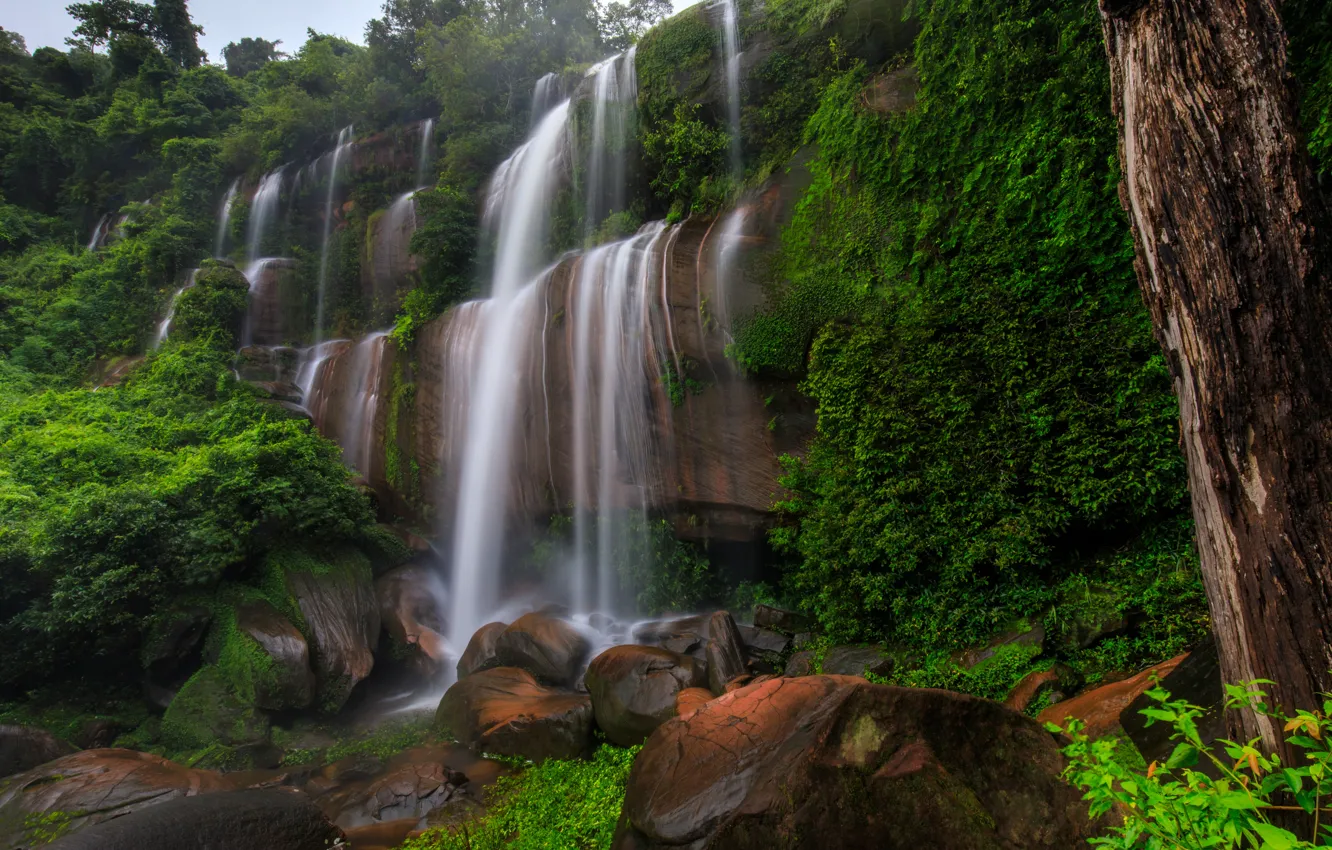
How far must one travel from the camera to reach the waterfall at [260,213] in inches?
820

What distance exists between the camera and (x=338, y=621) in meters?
9.06

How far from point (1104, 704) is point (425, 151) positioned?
21622 mm

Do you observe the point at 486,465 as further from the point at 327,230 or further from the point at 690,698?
the point at 327,230

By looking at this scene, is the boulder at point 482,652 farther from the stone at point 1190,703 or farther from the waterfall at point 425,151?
the waterfall at point 425,151

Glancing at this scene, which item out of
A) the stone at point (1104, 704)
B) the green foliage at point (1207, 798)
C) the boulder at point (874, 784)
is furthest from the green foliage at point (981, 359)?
the green foliage at point (1207, 798)

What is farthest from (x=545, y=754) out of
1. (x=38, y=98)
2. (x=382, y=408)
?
(x=38, y=98)

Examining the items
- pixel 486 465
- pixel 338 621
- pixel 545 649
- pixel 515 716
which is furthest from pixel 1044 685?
pixel 486 465

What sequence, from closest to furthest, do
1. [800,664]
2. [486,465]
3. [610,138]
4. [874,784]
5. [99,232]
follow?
[874,784] < [800,664] < [486,465] < [610,138] < [99,232]

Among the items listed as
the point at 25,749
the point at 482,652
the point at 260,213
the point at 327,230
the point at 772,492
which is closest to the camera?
the point at 25,749

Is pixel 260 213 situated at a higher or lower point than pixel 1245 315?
higher

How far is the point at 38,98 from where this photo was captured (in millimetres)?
25156

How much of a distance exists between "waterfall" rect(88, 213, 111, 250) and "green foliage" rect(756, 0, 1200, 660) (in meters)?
28.3

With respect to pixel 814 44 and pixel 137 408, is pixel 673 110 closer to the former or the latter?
pixel 814 44

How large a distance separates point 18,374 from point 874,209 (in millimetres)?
19533
